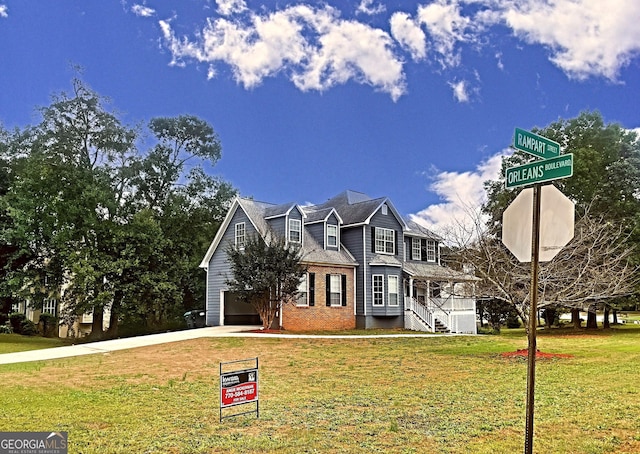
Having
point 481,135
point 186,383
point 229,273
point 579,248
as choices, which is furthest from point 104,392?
point 229,273

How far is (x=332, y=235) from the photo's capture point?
97.3 feet

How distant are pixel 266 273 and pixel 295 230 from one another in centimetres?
489

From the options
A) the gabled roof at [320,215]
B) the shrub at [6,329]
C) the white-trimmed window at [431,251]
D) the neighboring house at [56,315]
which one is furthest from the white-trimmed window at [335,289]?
the neighboring house at [56,315]

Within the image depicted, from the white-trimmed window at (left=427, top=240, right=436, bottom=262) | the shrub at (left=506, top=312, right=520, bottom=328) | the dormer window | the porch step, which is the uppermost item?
the dormer window

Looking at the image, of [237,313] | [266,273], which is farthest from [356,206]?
[266,273]

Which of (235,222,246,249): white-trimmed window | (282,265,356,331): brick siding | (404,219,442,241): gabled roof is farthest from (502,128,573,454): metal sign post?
(404,219,442,241): gabled roof

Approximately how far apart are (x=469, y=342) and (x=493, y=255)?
15.7ft

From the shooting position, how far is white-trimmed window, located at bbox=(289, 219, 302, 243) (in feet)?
91.2

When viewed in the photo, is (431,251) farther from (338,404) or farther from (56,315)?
Result: (338,404)

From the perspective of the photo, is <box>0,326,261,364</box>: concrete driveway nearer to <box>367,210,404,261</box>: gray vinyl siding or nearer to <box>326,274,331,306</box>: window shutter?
<box>326,274,331,306</box>: window shutter

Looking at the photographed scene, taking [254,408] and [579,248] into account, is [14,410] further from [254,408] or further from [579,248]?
[579,248]

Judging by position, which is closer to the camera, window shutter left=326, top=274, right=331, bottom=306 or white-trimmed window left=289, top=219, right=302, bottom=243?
white-trimmed window left=289, top=219, right=302, bottom=243

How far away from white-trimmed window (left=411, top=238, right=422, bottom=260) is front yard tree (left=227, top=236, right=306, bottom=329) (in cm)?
1009

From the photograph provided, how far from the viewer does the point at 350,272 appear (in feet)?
96.4
